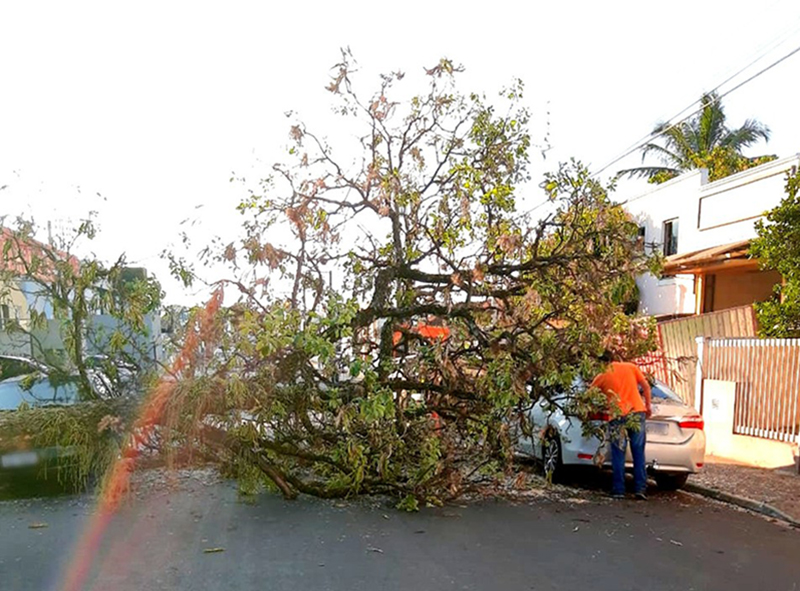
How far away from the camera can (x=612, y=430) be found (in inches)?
278

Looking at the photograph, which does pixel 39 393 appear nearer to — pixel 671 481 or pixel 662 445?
pixel 662 445

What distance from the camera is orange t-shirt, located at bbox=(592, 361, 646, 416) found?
23.3 ft

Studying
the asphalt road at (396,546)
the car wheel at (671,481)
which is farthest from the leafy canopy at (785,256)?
the asphalt road at (396,546)

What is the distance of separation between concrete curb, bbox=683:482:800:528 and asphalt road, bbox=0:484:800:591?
0.65 feet

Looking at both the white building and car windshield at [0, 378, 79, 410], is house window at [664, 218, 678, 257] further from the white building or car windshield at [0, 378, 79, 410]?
car windshield at [0, 378, 79, 410]

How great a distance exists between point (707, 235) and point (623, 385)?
39.7 ft

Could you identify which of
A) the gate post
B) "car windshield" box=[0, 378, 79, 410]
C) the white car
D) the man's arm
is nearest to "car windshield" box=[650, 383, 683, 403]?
the white car

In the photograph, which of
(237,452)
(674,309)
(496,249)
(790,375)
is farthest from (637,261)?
(674,309)

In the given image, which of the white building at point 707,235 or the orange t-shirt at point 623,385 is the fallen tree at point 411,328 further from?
the white building at point 707,235

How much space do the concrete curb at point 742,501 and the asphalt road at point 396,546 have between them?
0.20m

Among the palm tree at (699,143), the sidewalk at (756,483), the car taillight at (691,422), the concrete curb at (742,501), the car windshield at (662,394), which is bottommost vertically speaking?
the concrete curb at (742,501)

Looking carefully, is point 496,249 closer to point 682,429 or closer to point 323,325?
point 323,325

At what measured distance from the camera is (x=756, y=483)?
807 centimetres

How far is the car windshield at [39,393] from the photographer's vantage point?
6.69m
